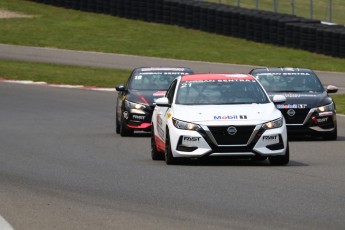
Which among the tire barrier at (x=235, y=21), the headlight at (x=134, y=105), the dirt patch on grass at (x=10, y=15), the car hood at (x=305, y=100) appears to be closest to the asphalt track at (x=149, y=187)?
the headlight at (x=134, y=105)

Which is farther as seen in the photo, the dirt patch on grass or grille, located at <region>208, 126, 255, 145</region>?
the dirt patch on grass

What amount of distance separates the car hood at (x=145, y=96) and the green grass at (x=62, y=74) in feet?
39.6

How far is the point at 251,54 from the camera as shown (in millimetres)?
42500

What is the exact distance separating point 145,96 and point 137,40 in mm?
23536

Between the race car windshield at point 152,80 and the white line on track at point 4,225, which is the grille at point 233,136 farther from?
the race car windshield at point 152,80

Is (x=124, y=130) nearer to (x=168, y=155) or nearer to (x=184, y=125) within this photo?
(x=168, y=155)

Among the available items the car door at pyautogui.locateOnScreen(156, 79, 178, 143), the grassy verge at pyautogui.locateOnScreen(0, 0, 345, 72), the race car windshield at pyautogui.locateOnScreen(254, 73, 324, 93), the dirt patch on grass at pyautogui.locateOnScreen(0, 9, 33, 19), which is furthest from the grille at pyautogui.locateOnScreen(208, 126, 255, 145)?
the dirt patch on grass at pyautogui.locateOnScreen(0, 9, 33, 19)

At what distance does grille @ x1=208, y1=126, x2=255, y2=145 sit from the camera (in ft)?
51.2

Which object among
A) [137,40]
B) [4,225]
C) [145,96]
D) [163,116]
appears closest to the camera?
[4,225]

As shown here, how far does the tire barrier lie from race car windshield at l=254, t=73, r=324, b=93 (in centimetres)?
1740

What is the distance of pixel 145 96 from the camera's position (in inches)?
884

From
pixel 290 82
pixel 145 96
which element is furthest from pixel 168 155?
pixel 290 82

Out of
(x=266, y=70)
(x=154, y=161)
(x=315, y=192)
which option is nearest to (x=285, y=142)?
(x=154, y=161)

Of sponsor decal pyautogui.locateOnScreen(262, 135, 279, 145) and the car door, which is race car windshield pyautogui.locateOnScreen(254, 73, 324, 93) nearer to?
the car door
